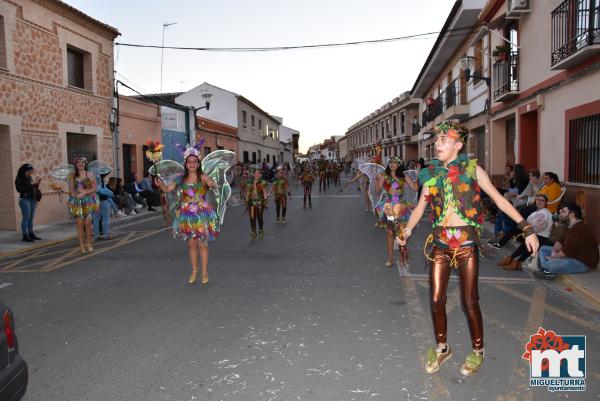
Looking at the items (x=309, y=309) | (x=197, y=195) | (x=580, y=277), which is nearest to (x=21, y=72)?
(x=197, y=195)

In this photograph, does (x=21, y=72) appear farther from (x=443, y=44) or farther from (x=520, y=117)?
(x=443, y=44)

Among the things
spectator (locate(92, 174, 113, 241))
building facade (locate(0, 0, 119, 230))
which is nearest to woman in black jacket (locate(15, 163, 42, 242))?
spectator (locate(92, 174, 113, 241))

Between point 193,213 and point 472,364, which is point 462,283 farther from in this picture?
point 193,213

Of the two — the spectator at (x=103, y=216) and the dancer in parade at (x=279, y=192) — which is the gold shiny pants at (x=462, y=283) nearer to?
the spectator at (x=103, y=216)

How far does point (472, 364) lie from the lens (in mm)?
3611

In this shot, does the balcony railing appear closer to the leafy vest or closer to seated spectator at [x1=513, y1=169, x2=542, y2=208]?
seated spectator at [x1=513, y1=169, x2=542, y2=208]

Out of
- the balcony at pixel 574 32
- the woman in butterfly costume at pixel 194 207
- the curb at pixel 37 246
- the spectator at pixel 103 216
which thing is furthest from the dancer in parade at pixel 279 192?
the balcony at pixel 574 32

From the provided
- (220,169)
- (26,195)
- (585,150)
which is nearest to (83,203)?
(26,195)

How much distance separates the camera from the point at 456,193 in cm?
366

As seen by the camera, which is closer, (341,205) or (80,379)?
(80,379)

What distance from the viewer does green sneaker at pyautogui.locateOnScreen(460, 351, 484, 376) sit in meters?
3.59

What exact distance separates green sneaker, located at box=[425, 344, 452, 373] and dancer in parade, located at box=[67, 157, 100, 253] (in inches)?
286

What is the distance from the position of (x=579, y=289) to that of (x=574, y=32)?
649 cm

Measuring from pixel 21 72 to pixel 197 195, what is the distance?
9442 mm
